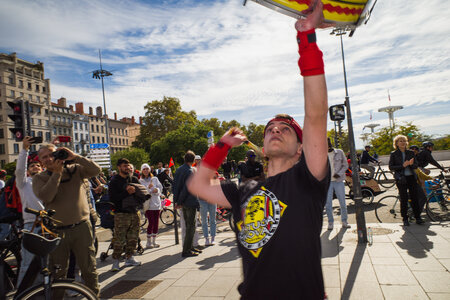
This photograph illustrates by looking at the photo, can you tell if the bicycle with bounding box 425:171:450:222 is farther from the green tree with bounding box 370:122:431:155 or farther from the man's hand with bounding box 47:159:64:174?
the green tree with bounding box 370:122:431:155

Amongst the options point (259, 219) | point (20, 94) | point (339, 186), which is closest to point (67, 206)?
point (259, 219)

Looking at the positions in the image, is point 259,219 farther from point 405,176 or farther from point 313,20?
point 405,176

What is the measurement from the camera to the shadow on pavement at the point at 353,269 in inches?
155

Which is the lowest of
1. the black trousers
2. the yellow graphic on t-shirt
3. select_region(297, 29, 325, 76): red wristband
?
the black trousers

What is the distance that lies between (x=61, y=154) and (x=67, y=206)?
28.0 inches

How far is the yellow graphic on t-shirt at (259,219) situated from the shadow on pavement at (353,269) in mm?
2876

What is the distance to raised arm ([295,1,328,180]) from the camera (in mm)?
1351

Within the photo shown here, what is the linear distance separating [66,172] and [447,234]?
6.84 meters

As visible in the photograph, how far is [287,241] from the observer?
4.77 ft

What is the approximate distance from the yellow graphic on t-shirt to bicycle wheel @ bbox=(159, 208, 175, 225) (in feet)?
29.7

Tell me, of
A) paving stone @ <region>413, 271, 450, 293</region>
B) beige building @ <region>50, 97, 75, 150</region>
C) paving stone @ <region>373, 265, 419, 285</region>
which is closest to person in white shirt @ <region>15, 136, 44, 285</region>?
paving stone @ <region>373, 265, 419, 285</region>

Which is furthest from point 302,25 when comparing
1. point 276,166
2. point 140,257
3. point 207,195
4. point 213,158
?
point 140,257

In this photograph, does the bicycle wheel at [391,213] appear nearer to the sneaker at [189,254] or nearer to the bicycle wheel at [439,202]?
the bicycle wheel at [439,202]

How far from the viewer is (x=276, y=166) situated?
1753 millimetres
